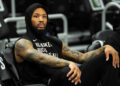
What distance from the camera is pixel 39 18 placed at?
12.5ft

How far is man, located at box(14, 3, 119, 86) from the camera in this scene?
352 cm

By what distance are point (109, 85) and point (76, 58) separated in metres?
0.58

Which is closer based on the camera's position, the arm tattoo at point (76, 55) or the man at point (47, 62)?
the man at point (47, 62)

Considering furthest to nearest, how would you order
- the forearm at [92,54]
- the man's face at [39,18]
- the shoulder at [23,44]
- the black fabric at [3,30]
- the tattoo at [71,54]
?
1. the black fabric at [3,30]
2. the tattoo at [71,54]
3. the forearm at [92,54]
4. the man's face at [39,18]
5. the shoulder at [23,44]

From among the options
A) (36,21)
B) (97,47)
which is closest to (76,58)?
(97,47)

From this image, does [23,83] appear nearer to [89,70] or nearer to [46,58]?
[46,58]

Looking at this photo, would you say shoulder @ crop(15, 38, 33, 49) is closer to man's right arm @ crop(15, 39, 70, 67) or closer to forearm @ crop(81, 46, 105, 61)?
man's right arm @ crop(15, 39, 70, 67)

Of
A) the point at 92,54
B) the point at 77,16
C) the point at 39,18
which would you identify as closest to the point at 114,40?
the point at 92,54

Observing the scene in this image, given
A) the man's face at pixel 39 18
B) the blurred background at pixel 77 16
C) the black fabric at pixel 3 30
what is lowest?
the blurred background at pixel 77 16

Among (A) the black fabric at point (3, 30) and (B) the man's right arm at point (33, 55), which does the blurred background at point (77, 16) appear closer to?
(A) the black fabric at point (3, 30)

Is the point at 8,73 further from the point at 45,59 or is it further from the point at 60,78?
the point at 60,78

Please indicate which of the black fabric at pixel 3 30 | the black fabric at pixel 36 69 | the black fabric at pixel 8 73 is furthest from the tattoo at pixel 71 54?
the black fabric at pixel 3 30

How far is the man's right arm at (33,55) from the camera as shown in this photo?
360 centimetres

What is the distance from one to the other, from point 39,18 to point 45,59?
44 centimetres
